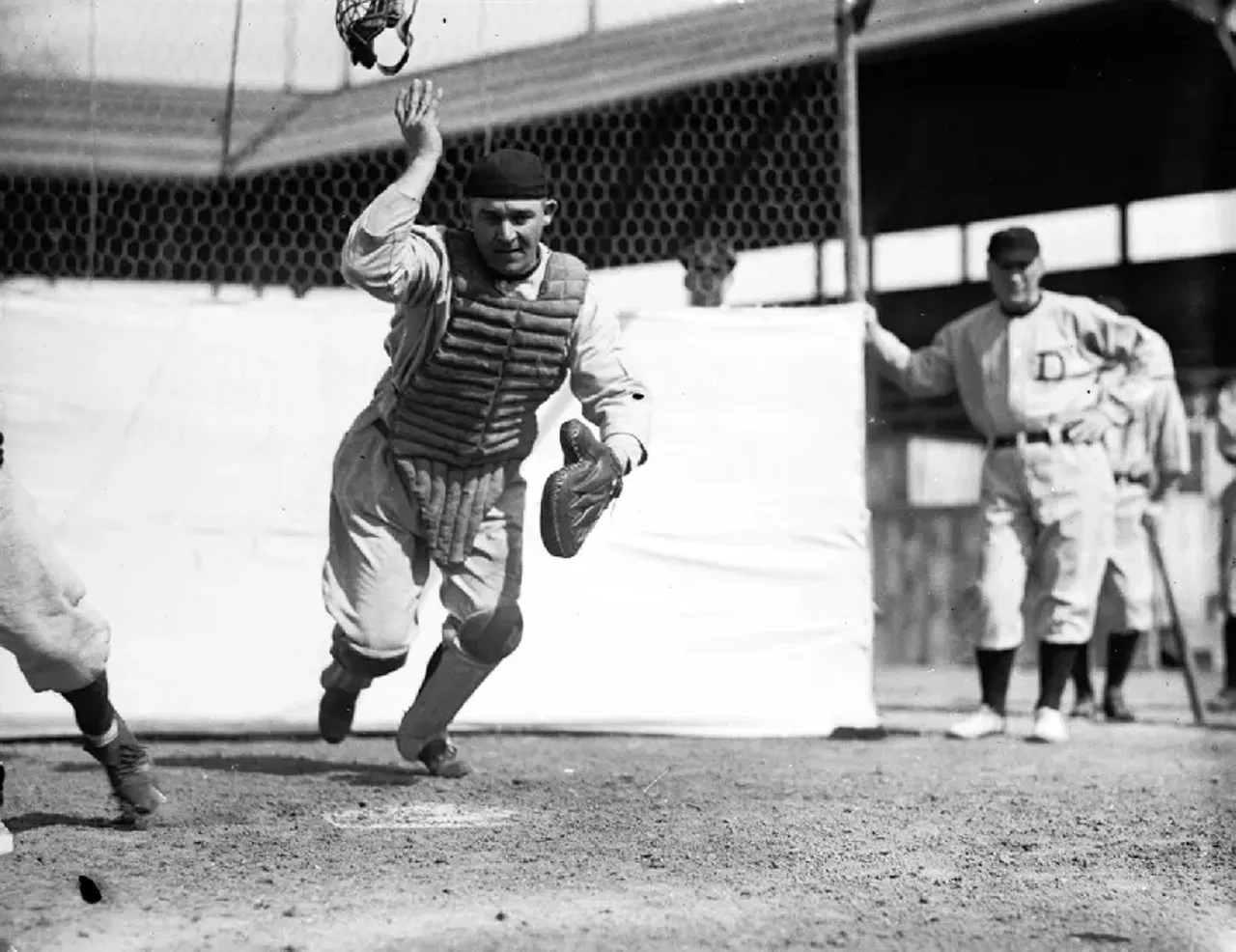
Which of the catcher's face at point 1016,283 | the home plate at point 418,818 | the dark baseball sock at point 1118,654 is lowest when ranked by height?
the home plate at point 418,818

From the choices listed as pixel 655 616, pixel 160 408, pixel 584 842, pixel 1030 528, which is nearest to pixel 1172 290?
pixel 1030 528

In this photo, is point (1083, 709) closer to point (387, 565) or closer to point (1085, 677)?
point (1085, 677)

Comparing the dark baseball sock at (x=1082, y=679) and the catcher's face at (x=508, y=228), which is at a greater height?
the catcher's face at (x=508, y=228)

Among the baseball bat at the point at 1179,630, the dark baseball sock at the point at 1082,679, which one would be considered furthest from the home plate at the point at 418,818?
the baseball bat at the point at 1179,630

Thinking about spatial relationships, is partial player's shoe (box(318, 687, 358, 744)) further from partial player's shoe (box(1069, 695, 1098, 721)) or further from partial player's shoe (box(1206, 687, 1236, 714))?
partial player's shoe (box(1206, 687, 1236, 714))

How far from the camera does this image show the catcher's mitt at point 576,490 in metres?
4.76

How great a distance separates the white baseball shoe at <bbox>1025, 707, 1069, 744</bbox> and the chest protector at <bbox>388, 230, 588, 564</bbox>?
278cm

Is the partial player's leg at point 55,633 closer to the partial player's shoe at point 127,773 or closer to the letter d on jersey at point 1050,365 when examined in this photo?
the partial player's shoe at point 127,773

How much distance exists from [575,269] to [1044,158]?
953 centimetres

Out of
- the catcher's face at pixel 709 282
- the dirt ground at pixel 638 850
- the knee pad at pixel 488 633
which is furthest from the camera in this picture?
the catcher's face at pixel 709 282

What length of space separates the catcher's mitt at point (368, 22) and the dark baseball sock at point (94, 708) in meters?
1.94

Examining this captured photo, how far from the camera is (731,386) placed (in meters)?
7.18

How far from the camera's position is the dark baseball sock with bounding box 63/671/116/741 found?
4422 millimetres

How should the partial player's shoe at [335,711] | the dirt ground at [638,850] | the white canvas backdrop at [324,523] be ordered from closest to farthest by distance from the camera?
the dirt ground at [638,850] → the partial player's shoe at [335,711] → the white canvas backdrop at [324,523]
